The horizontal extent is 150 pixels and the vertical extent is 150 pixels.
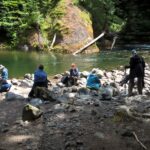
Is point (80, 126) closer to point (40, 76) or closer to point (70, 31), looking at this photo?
point (40, 76)

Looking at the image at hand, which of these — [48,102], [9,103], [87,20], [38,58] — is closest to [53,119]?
[48,102]

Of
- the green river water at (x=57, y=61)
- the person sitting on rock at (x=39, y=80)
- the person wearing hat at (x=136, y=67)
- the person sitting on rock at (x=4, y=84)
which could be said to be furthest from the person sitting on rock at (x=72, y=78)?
the green river water at (x=57, y=61)

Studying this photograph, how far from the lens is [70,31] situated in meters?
44.2

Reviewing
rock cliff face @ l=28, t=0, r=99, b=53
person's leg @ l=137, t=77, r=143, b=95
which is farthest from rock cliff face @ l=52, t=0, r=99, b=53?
person's leg @ l=137, t=77, r=143, b=95

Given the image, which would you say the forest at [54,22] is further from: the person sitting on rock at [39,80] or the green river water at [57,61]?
the person sitting on rock at [39,80]

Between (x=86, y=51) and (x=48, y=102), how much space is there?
2732cm

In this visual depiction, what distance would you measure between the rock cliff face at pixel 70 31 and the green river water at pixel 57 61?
3479mm

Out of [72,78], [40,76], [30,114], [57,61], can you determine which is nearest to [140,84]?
[40,76]

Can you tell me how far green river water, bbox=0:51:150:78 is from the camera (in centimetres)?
2981

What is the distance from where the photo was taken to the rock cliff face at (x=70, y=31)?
4309 cm

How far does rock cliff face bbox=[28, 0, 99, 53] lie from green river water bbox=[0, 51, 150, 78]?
348cm

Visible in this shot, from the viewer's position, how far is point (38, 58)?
117 feet

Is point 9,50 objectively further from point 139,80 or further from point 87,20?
point 139,80

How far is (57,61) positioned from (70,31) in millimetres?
10560
